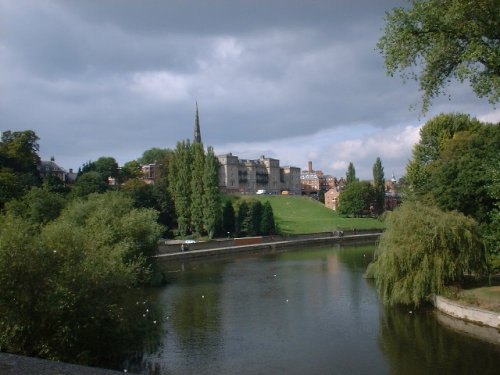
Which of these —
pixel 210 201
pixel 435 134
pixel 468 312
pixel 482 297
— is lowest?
pixel 468 312

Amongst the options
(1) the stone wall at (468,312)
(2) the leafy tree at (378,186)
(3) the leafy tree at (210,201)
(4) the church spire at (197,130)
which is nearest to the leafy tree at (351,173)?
(2) the leafy tree at (378,186)

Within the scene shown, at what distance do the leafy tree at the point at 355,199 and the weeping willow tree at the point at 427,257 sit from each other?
223 feet

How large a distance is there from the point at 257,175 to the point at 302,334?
13056 centimetres

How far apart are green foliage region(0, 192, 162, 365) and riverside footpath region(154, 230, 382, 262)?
87.6 feet

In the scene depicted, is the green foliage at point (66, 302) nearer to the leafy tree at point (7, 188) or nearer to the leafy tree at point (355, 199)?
the leafy tree at point (7, 188)

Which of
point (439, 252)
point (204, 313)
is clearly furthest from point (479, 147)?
point (204, 313)

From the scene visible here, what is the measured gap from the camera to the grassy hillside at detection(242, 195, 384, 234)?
81875mm

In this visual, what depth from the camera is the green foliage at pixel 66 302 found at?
1425 cm

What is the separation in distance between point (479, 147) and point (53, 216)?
35566mm

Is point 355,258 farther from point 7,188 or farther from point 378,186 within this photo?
point 378,186

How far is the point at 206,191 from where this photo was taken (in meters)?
63.8

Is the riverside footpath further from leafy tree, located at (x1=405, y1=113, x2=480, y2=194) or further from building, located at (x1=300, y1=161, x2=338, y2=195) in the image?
building, located at (x1=300, y1=161, x2=338, y2=195)

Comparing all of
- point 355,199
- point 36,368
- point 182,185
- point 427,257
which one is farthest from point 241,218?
point 36,368

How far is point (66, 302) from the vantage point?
14.9 meters
